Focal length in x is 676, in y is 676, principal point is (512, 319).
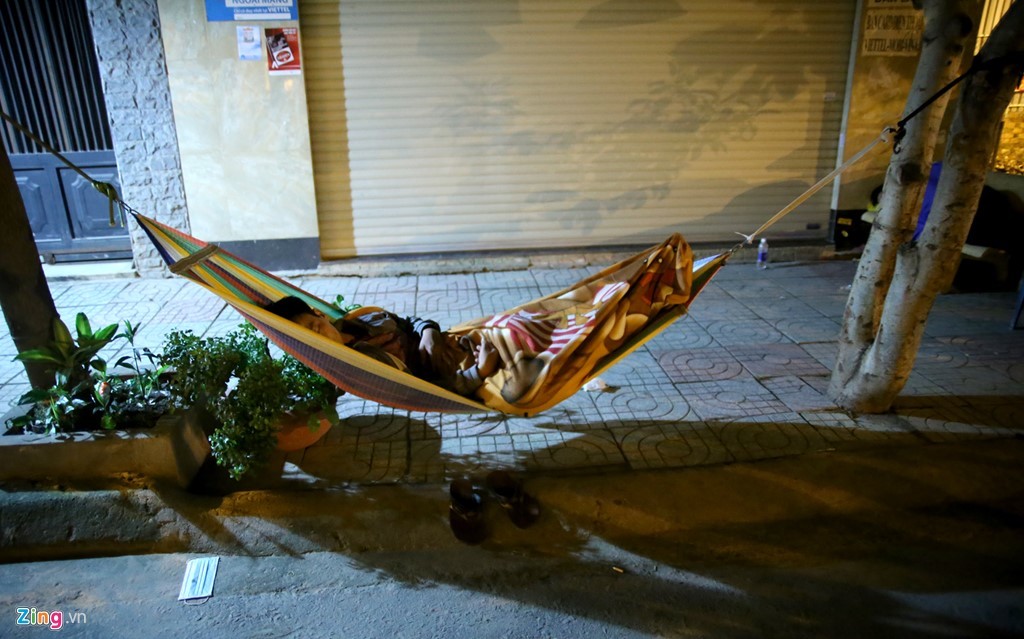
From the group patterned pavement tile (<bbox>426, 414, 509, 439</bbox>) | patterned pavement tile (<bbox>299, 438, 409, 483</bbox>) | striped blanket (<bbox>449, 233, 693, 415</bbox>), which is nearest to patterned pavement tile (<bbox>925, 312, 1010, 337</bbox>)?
striped blanket (<bbox>449, 233, 693, 415</bbox>)

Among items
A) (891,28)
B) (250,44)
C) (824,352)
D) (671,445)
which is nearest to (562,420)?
(671,445)

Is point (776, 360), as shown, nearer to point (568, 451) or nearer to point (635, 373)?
point (635, 373)

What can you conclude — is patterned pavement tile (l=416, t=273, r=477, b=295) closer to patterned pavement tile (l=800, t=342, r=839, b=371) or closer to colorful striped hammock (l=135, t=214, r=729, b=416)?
colorful striped hammock (l=135, t=214, r=729, b=416)

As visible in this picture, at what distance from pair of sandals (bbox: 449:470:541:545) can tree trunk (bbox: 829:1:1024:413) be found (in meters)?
1.83

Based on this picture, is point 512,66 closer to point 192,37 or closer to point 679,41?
point 679,41

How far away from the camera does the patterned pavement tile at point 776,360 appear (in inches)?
154

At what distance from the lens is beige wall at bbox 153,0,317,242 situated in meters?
5.48

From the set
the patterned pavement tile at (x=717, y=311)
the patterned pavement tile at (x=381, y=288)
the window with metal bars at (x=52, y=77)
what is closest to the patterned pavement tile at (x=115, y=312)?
the patterned pavement tile at (x=381, y=288)

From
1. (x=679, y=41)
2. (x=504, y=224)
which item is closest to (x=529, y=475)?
(x=504, y=224)

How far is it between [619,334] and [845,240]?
14.7ft

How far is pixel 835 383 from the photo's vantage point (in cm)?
354

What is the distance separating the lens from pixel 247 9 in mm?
5410

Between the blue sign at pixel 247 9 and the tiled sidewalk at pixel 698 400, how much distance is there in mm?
2251

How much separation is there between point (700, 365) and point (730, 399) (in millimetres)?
478
